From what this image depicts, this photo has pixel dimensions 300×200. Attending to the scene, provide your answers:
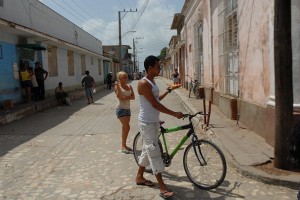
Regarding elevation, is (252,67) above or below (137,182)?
above

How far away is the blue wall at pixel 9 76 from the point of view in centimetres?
1372

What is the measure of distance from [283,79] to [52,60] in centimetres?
1676


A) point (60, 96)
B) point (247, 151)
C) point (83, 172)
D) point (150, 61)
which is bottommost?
point (83, 172)

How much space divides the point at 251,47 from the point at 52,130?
5516mm

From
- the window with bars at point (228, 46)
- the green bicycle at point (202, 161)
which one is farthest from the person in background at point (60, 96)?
the green bicycle at point (202, 161)

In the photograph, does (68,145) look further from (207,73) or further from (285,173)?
(207,73)

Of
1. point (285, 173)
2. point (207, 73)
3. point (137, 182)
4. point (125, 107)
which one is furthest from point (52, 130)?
point (207, 73)

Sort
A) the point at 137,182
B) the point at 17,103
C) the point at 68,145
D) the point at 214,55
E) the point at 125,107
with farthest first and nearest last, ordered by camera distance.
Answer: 1. the point at 17,103
2. the point at 214,55
3. the point at 68,145
4. the point at 125,107
5. the point at 137,182

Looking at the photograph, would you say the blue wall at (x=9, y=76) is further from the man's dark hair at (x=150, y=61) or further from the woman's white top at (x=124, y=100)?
the man's dark hair at (x=150, y=61)

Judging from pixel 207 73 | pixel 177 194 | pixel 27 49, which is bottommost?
pixel 177 194

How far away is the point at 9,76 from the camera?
14.3m

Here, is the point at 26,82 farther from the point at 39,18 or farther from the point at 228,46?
the point at 228,46

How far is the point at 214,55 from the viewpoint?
1358 cm

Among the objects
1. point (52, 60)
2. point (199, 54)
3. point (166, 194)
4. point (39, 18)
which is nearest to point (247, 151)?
point (166, 194)
